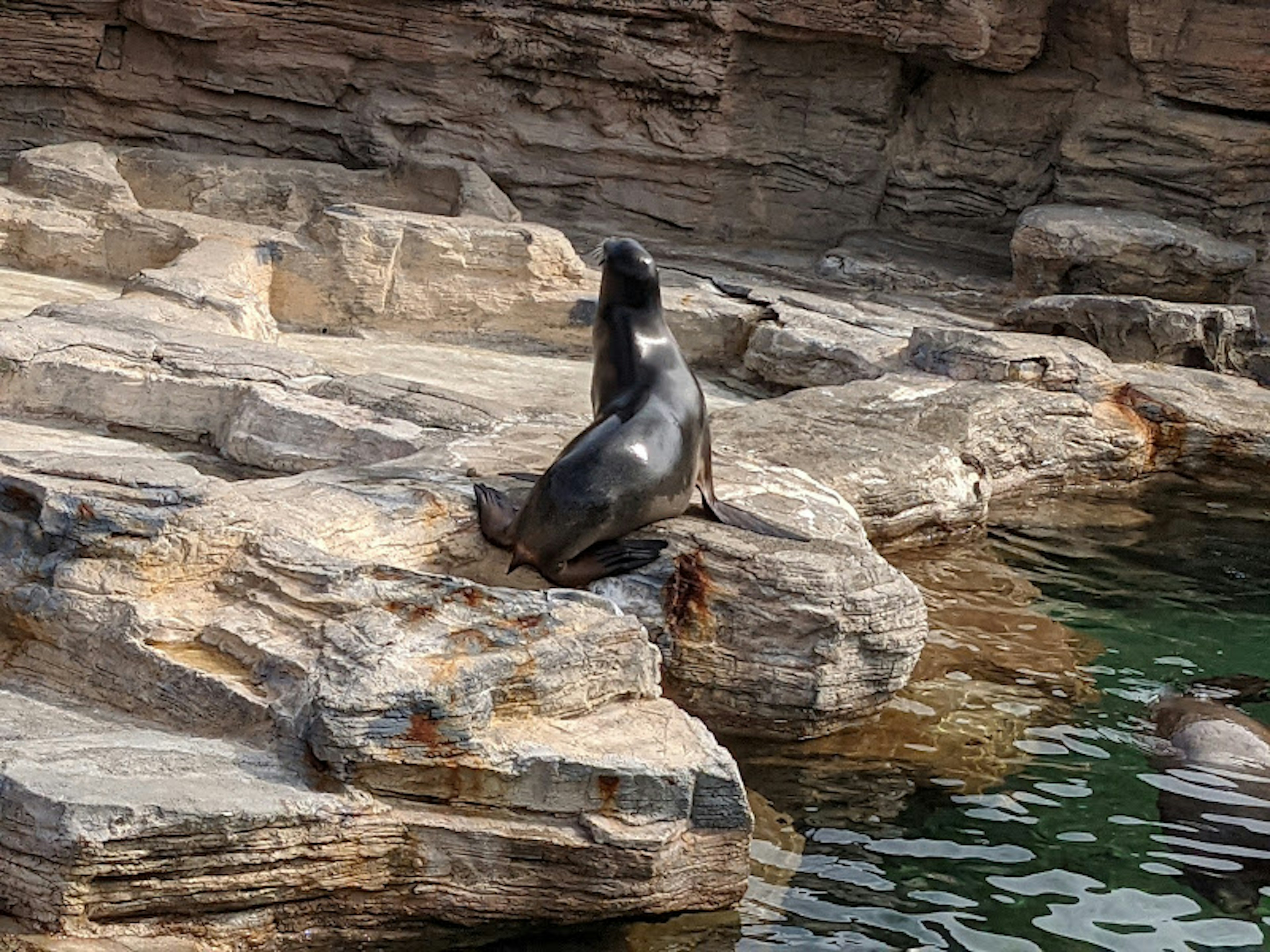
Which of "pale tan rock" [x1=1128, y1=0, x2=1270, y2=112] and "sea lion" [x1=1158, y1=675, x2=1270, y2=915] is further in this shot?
"pale tan rock" [x1=1128, y1=0, x2=1270, y2=112]

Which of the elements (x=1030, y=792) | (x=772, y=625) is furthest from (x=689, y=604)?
(x=1030, y=792)

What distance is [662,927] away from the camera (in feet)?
13.0

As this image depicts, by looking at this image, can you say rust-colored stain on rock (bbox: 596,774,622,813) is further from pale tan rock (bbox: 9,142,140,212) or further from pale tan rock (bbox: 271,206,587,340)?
pale tan rock (bbox: 9,142,140,212)

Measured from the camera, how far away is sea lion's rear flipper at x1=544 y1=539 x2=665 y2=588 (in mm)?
5102

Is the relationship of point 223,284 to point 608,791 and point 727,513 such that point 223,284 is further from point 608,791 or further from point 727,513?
point 608,791

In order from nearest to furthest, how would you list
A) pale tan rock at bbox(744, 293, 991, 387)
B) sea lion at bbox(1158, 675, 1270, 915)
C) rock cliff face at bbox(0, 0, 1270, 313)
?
1. sea lion at bbox(1158, 675, 1270, 915)
2. pale tan rock at bbox(744, 293, 991, 387)
3. rock cliff face at bbox(0, 0, 1270, 313)

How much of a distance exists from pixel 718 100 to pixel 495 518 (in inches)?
256

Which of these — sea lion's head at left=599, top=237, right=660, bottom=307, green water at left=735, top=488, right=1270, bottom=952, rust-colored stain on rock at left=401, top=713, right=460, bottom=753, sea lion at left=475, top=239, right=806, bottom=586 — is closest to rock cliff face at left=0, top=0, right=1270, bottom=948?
rust-colored stain on rock at left=401, top=713, right=460, bottom=753

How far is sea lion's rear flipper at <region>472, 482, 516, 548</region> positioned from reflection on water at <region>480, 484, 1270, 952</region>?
964 mm

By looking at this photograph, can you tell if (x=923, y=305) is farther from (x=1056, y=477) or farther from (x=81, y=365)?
(x=81, y=365)

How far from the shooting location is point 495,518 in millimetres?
5242

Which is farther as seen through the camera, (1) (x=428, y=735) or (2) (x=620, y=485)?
(2) (x=620, y=485)

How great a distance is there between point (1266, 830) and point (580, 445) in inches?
90.1

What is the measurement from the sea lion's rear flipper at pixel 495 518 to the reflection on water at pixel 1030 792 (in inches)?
38.0
